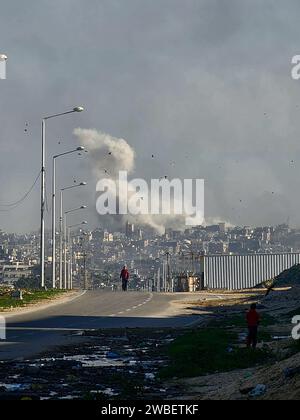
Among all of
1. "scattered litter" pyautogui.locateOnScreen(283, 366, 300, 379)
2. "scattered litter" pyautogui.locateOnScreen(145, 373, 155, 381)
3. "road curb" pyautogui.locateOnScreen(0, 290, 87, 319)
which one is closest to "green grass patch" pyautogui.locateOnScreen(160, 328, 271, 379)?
"scattered litter" pyautogui.locateOnScreen(145, 373, 155, 381)

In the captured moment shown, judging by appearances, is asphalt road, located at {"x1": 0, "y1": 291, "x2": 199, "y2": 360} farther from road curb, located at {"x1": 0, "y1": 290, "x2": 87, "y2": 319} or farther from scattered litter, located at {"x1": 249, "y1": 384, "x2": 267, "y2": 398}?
scattered litter, located at {"x1": 249, "y1": 384, "x2": 267, "y2": 398}

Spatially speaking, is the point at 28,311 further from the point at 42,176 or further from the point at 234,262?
the point at 234,262

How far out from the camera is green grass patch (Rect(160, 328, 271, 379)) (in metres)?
19.6

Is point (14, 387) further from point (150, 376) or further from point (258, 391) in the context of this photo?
point (258, 391)

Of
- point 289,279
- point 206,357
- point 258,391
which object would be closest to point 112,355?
point 206,357

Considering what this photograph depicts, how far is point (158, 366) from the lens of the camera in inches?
803

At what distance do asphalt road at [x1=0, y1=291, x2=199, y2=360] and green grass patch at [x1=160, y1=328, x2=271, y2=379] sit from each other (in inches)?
139

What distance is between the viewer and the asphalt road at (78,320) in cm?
2572

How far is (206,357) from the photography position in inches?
847

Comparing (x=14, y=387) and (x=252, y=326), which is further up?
(x=252, y=326)

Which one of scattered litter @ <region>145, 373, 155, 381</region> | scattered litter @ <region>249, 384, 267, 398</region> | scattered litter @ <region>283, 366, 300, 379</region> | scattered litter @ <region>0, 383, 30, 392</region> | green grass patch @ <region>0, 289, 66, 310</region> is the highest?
scattered litter @ <region>283, 366, 300, 379</region>

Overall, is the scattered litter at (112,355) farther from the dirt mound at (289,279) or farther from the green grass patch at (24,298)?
the dirt mound at (289,279)

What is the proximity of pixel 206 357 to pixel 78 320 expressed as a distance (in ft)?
51.3
